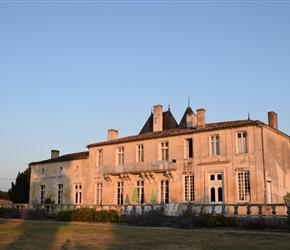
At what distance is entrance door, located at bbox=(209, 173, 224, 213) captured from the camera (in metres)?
25.3

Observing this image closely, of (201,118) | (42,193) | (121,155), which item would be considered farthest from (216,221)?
(42,193)

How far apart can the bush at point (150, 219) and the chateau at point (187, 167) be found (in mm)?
6600

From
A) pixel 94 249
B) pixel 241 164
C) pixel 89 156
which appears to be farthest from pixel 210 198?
pixel 94 249

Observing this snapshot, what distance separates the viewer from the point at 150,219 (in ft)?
63.8

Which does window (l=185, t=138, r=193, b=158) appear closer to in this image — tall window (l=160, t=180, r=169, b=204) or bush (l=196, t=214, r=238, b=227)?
tall window (l=160, t=180, r=169, b=204)

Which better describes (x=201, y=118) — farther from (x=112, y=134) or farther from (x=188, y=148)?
(x=112, y=134)

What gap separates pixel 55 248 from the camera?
394 inches

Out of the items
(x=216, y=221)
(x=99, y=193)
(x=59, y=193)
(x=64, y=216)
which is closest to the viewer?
(x=216, y=221)

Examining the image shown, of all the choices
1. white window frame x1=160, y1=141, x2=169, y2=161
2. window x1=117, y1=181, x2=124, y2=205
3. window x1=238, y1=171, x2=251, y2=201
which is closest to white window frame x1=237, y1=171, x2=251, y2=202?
window x1=238, y1=171, x2=251, y2=201

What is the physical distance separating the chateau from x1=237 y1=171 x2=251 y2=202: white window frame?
0.21 ft

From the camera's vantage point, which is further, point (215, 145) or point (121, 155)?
point (121, 155)

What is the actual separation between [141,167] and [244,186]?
814 centimetres

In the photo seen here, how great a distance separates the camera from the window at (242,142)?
24.9 m

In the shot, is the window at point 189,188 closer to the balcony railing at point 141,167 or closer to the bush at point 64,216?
the balcony railing at point 141,167
